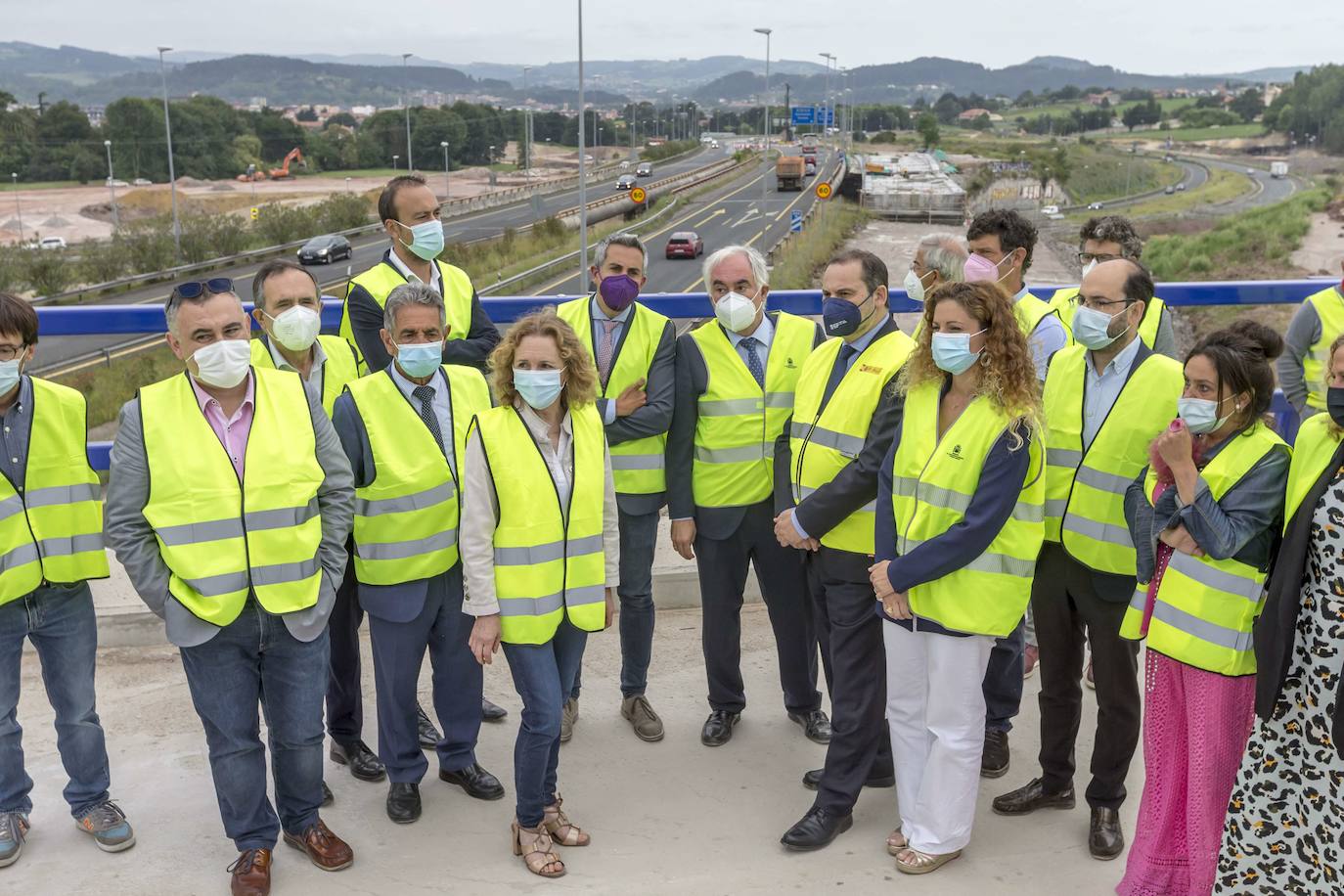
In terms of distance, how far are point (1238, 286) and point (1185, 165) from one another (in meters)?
148

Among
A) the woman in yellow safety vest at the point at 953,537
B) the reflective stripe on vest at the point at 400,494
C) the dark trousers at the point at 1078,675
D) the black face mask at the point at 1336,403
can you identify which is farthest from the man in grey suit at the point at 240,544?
the black face mask at the point at 1336,403

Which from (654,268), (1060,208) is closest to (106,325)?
(654,268)

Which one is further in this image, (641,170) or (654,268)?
(641,170)

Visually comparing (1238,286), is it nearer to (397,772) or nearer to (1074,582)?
(1074,582)

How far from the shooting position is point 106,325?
5.56 m

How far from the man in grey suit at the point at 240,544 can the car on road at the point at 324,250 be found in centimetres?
4069

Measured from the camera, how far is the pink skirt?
3.34m

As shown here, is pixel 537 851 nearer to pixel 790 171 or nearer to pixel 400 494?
pixel 400 494

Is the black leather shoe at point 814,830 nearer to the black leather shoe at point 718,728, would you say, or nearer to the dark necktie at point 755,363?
the black leather shoe at point 718,728

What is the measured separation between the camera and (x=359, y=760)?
14.4 feet

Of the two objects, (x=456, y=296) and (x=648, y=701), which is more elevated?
(x=456, y=296)

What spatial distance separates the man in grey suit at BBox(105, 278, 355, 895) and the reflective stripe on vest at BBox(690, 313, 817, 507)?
141 centimetres

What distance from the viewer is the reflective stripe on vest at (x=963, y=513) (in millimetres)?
3488

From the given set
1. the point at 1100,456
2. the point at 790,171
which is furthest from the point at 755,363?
the point at 790,171
